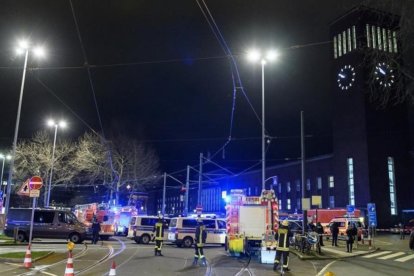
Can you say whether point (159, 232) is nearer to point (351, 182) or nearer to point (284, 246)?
point (284, 246)

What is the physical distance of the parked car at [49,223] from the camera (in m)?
29.0

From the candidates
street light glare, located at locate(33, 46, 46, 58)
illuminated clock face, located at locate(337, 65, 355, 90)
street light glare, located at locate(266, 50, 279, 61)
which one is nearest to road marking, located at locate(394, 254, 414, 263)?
street light glare, located at locate(266, 50, 279, 61)

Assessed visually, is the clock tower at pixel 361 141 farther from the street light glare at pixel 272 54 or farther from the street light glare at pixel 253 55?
the street light glare at pixel 253 55

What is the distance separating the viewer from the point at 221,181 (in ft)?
361

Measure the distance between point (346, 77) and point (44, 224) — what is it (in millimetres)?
56227

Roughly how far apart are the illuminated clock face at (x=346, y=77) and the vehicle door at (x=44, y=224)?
175 ft

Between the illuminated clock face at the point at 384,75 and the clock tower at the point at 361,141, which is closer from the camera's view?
the illuminated clock face at the point at 384,75

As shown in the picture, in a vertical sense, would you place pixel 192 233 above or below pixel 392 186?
below

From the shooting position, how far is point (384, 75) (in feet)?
41.1

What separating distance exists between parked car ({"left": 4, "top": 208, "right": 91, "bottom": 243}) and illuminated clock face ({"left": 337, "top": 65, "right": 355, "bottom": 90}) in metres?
52.7

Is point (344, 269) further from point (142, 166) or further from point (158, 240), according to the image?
point (142, 166)

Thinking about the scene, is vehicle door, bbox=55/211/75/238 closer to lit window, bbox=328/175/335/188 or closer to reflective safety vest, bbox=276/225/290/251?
reflective safety vest, bbox=276/225/290/251

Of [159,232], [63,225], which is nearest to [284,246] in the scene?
[159,232]

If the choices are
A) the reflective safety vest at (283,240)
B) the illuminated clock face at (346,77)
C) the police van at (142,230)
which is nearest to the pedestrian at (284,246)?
the reflective safety vest at (283,240)
